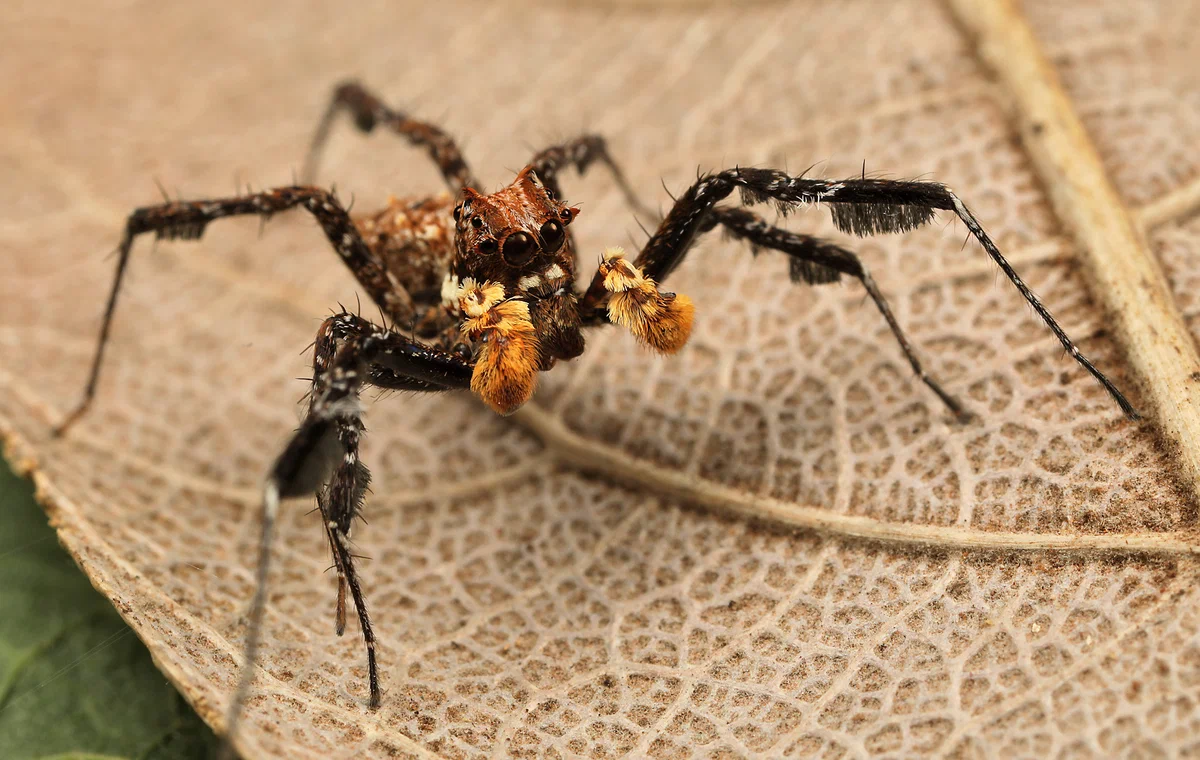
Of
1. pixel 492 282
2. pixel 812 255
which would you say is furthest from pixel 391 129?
pixel 812 255

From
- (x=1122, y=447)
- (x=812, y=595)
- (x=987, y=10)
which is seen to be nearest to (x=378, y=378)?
(x=812, y=595)

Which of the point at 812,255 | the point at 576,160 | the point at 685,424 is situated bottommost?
the point at 685,424

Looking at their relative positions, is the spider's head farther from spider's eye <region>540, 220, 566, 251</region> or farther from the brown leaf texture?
the brown leaf texture

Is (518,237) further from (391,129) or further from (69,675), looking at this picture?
(69,675)

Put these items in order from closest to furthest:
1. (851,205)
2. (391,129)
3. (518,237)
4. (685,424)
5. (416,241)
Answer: (851,205), (518,237), (685,424), (416,241), (391,129)

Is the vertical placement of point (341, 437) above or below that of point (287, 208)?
below

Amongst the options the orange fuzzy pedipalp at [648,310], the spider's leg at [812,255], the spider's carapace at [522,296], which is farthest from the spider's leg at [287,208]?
the spider's leg at [812,255]

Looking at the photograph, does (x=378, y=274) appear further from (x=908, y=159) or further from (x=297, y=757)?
(x=908, y=159)

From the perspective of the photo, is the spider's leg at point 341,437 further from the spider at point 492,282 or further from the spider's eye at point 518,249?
the spider's eye at point 518,249
